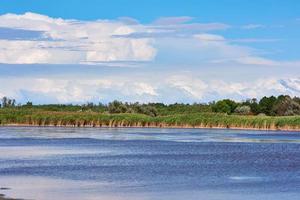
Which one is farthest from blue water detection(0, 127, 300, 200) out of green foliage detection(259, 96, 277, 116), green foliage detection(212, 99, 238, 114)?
green foliage detection(212, 99, 238, 114)

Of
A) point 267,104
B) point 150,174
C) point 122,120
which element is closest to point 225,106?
point 267,104

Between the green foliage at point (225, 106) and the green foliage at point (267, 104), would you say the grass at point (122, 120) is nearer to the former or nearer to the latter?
the green foliage at point (267, 104)

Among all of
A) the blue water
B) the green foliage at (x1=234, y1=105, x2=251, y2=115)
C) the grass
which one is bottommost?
the blue water

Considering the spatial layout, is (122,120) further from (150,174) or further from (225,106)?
(150,174)

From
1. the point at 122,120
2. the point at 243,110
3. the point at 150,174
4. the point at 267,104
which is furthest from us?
the point at 267,104

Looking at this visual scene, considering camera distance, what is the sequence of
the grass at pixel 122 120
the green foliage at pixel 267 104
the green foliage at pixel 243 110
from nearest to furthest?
the grass at pixel 122 120 < the green foliage at pixel 243 110 < the green foliage at pixel 267 104

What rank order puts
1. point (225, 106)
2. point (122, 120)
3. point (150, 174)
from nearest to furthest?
point (150, 174), point (122, 120), point (225, 106)

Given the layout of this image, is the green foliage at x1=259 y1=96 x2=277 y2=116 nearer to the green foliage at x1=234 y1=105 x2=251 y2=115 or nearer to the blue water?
the green foliage at x1=234 y1=105 x2=251 y2=115

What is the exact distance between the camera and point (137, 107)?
446ft

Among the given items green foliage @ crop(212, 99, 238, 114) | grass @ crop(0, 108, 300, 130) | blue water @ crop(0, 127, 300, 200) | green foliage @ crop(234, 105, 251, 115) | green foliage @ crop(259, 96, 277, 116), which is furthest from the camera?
green foliage @ crop(212, 99, 238, 114)

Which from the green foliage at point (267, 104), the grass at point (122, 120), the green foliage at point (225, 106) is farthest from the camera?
the green foliage at point (225, 106)

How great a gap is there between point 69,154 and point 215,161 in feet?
33.3

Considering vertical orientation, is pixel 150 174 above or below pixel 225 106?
below

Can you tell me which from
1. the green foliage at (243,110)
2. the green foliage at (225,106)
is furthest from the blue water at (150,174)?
the green foliage at (225,106)
